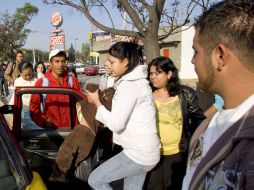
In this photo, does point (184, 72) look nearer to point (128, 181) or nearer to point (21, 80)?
point (21, 80)

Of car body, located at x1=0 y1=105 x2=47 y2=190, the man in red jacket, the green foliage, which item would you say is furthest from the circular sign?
car body, located at x1=0 y1=105 x2=47 y2=190

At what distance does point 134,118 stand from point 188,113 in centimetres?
81

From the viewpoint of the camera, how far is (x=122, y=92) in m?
2.67

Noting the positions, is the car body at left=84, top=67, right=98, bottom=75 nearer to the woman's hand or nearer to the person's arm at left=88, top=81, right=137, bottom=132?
the woman's hand

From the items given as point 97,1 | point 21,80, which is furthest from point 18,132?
point 97,1

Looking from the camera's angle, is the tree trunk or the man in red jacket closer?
the man in red jacket

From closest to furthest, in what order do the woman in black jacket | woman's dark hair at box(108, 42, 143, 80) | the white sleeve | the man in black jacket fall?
1. the man in black jacket
2. the white sleeve
3. woman's dark hair at box(108, 42, 143, 80)
4. the woman in black jacket

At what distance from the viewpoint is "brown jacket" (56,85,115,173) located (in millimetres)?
2943

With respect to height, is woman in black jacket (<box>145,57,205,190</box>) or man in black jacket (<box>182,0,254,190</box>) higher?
man in black jacket (<box>182,0,254,190</box>)

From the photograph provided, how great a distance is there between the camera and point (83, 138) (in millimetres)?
2961

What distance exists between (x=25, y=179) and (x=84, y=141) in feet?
3.31

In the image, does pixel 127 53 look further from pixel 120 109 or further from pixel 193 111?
pixel 193 111

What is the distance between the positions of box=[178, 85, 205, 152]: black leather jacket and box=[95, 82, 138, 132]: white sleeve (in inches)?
31.3

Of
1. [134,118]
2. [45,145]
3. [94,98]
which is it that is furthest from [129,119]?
[45,145]
